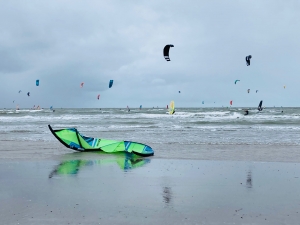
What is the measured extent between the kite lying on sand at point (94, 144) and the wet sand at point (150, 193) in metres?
1.85

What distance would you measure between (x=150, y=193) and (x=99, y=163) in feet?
11.2

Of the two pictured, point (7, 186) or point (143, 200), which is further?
point (7, 186)

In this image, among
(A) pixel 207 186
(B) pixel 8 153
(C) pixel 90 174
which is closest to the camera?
(A) pixel 207 186

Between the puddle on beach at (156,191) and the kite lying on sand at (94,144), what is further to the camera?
the kite lying on sand at (94,144)

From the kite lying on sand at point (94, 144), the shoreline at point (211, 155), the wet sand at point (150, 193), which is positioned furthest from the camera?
the kite lying on sand at point (94, 144)

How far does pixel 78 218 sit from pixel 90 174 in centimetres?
282

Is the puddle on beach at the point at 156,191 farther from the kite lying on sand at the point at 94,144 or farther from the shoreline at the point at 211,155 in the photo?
the kite lying on sand at the point at 94,144

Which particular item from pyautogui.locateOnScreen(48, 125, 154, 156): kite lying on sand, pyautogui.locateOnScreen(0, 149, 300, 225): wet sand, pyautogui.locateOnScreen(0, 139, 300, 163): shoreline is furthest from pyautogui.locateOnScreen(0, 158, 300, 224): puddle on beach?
pyautogui.locateOnScreen(48, 125, 154, 156): kite lying on sand

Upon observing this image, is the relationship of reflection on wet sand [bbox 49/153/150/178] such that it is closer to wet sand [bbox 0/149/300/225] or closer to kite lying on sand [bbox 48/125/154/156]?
wet sand [bbox 0/149/300/225]

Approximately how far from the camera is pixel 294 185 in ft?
19.0

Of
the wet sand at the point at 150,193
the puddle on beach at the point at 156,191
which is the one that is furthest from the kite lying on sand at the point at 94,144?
the puddle on beach at the point at 156,191

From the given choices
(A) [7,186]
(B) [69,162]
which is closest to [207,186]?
(A) [7,186]

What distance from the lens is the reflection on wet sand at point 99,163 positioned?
730 cm

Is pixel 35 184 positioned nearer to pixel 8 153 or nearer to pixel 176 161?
pixel 176 161
